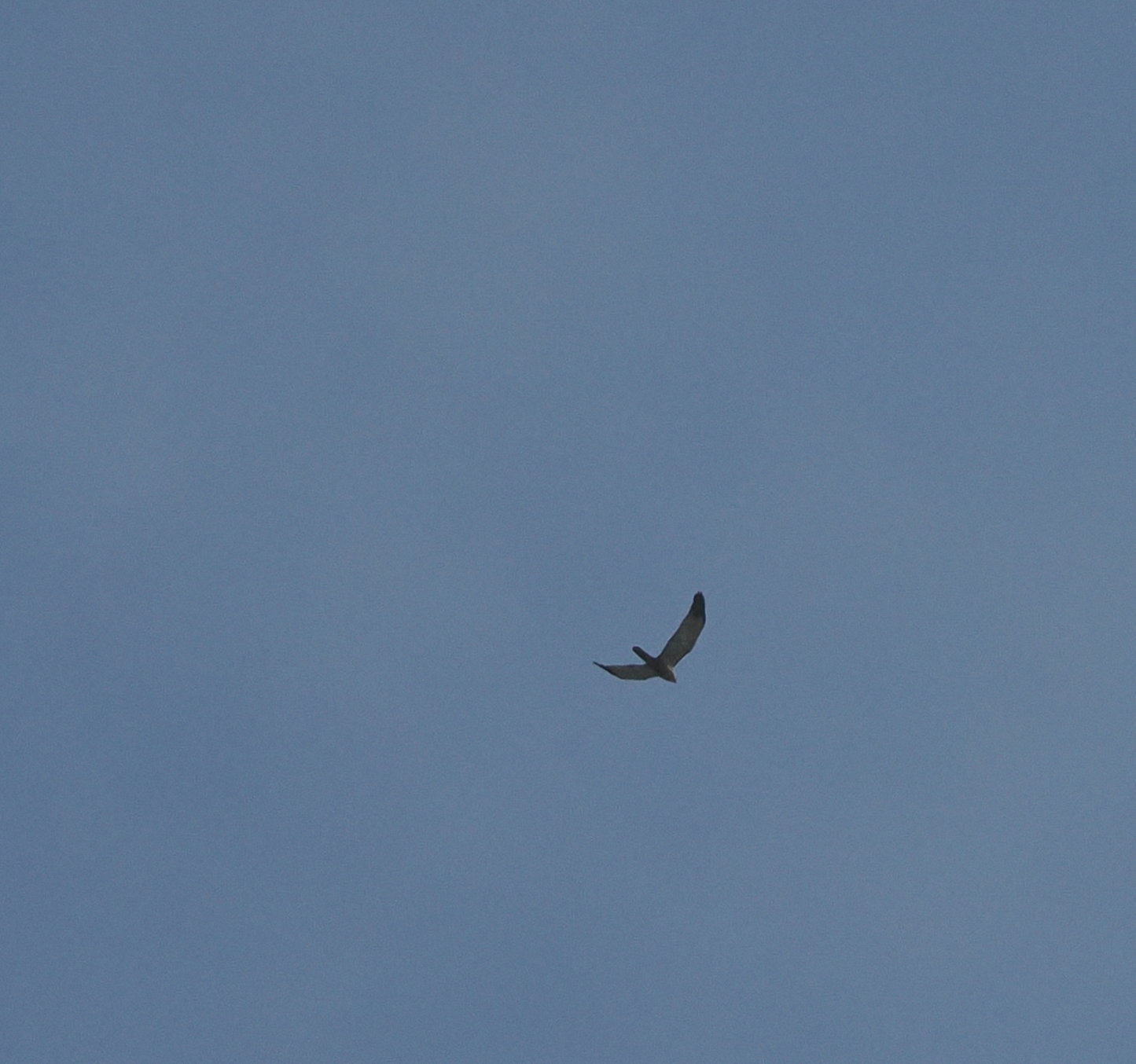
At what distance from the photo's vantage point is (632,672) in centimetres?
8331

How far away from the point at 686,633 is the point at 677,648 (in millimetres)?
673

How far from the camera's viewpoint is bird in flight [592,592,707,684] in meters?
83.4

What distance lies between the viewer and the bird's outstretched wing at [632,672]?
82875mm

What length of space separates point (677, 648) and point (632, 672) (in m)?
2.17

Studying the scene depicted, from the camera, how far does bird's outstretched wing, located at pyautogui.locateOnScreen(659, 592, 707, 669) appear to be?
84.1m

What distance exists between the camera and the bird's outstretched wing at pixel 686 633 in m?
84.1

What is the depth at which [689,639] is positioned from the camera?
8425 cm

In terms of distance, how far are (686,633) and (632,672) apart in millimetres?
2746

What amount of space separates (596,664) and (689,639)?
5.61 metres

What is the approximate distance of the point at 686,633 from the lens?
276ft

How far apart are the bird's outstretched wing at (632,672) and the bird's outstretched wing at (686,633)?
97 cm

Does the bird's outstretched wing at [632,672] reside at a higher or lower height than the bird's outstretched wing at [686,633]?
lower

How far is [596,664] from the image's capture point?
80.1 m

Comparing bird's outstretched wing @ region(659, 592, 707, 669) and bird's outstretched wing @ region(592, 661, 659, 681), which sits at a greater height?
bird's outstretched wing @ region(659, 592, 707, 669)
